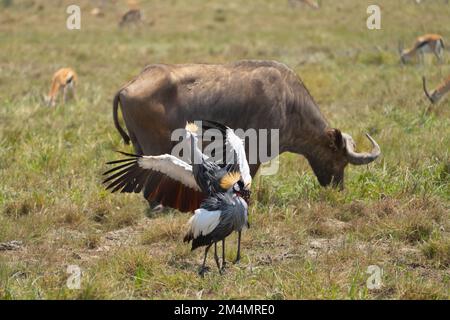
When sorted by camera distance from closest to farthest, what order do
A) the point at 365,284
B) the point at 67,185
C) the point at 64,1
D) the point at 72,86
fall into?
1. the point at 365,284
2. the point at 67,185
3. the point at 72,86
4. the point at 64,1

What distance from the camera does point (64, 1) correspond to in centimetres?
3030

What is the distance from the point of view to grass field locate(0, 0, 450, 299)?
5829 millimetres

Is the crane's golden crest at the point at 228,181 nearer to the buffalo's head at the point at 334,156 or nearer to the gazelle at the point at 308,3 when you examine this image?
the buffalo's head at the point at 334,156

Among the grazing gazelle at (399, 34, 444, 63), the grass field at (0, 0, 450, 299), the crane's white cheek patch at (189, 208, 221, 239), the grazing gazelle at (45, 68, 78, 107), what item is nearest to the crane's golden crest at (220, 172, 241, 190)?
the crane's white cheek patch at (189, 208, 221, 239)

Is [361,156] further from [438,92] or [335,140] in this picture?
[438,92]

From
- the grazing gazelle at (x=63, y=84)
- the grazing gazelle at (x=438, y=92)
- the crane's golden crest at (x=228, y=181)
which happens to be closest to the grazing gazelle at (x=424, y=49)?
the grazing gazelle at (x=438, y=92)

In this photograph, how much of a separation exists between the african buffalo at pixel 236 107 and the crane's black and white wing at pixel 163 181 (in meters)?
1.44

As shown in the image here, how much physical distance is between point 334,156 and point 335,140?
0.19m

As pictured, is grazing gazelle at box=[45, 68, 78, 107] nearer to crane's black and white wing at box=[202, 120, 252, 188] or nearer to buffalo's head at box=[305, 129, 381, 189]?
buffalo's head at box=[305, 129, 381, 189]

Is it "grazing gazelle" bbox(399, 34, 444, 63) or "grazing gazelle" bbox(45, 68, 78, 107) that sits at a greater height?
"grazing gazelle" bbox(399, 34, 444, 63)

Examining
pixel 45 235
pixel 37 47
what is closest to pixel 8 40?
pixel 37 47
